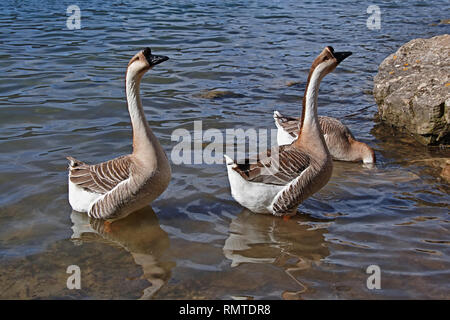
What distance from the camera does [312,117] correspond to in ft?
19.6

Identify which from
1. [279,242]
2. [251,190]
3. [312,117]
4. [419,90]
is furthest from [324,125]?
[279,242]

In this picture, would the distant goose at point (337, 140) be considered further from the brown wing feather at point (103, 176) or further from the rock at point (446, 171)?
the brown wing feather at point (103, 176)

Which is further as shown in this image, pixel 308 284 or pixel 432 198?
pixel 432 198

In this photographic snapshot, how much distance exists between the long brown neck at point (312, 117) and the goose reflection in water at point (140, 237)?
2020mm

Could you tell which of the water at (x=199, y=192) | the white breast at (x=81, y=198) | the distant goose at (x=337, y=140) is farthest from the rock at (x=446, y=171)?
the white breast at (x=81, y=198)

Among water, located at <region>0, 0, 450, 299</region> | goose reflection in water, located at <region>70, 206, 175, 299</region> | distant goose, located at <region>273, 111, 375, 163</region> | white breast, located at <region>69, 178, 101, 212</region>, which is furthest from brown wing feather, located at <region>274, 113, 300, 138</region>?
white breast, located at <region>69, 178, 101, 212</region>

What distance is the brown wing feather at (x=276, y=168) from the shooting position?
5715 millimetres

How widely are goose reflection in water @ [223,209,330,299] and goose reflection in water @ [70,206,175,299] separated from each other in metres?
0.69

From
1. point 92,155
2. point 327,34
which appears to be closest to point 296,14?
point 327,34

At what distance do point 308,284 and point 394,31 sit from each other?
14.2 m

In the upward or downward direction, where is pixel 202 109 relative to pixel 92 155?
upward

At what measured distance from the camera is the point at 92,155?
7574 millimetres

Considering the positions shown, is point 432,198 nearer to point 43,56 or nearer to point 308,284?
point 308,284

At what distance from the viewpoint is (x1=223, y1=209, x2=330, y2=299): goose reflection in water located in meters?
4.96
